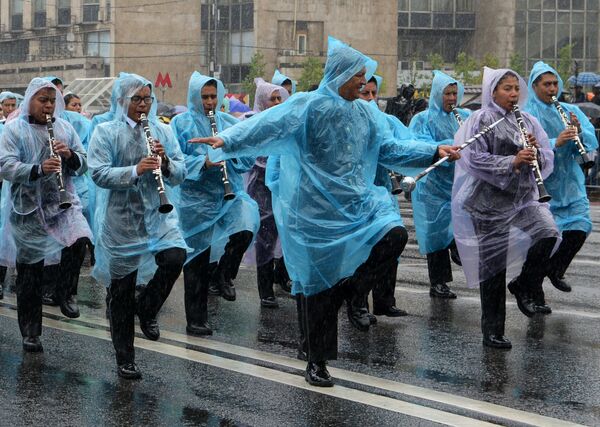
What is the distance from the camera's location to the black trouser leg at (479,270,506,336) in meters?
8.99

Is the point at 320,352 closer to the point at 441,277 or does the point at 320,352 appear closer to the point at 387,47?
the point at 441,277

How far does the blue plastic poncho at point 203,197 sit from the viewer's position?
1038 centimetres

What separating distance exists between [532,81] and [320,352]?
175 inches

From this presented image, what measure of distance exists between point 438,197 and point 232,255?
1.97 meters

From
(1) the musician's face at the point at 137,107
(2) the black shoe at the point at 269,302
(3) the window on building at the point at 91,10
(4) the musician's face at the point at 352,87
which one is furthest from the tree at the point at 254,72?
(4) the musician's face at the point at 352,87

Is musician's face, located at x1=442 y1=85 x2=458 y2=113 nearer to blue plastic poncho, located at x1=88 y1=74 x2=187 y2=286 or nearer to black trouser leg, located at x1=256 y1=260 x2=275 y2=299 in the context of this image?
black trouser leg, located at x1=256 y1=260 x2=275 y2=299

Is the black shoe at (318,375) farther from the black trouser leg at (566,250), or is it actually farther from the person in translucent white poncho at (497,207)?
the black trouser leg at (566,250)

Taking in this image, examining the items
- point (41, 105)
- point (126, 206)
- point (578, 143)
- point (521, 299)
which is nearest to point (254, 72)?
point (578, 143)

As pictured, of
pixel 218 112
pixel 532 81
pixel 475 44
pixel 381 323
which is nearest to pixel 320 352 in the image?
pixel 381 323

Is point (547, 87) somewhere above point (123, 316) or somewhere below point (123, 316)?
above

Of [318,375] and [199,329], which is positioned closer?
[318,375]

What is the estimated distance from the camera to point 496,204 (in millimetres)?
9297

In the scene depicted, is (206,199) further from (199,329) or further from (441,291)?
(441,291)

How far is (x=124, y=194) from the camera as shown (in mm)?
8188
